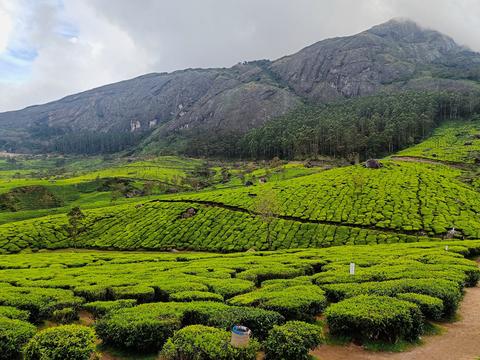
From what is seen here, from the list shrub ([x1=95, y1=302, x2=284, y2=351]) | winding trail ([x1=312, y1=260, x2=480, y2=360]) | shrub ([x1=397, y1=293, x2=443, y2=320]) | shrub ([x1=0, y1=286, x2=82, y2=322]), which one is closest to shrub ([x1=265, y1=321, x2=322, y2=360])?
winding trail ([x1=312, y1=260, x2=480, y2=360])

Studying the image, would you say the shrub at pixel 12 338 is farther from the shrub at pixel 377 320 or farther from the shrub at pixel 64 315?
A: the shrub at pixel 377 320

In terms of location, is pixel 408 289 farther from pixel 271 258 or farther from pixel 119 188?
pixel 119 188

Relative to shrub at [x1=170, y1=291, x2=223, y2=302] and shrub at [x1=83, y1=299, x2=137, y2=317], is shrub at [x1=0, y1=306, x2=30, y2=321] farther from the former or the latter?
shrub at [x1=170, y1=291, x2=223, y2=302]

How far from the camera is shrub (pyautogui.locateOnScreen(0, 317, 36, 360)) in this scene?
15.7 metres

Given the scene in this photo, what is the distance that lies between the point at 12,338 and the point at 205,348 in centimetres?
841

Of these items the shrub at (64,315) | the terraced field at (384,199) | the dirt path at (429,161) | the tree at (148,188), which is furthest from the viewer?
the tree at (148,188)

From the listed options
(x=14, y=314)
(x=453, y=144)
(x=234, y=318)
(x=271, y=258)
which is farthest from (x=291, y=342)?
(x=453, y=144)

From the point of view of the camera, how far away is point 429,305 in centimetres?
2025

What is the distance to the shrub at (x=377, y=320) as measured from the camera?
58.4 feet

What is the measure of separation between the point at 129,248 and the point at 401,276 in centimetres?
6117

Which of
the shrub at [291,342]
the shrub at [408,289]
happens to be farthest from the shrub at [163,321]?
the shrub at [408,289]

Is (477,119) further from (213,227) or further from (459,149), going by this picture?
(213,227)

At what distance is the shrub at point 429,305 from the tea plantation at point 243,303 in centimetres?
5

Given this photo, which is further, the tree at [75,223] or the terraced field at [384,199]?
the tree at [75,223]
